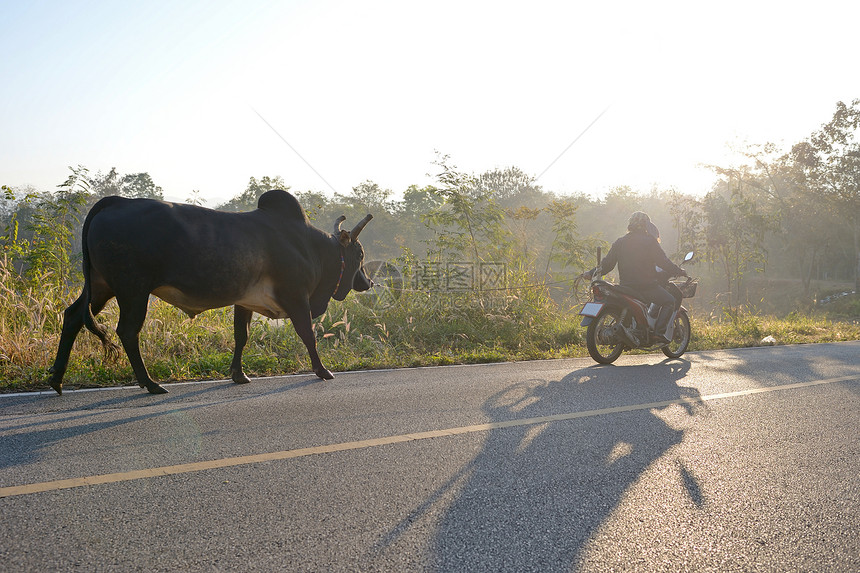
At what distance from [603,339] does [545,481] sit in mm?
5137

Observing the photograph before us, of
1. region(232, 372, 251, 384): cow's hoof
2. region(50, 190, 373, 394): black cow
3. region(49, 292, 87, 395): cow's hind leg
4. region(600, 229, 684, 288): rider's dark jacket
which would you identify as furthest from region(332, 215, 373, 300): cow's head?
region(600, 229, 684, 288): rider's dark jacket

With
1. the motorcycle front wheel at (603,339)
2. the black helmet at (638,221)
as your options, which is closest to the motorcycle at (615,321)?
the motorcycle front wheel at (603,339)

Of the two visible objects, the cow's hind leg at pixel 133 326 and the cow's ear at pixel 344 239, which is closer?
the cow's hind leg at pixel 133 326

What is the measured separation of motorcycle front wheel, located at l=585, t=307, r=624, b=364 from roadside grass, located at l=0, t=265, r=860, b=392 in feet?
3.19

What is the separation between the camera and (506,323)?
10875mm

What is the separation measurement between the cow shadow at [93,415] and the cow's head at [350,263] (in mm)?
1626

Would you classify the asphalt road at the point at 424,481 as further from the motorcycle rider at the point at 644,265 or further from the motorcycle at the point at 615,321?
the motorcycle rider at the point at 644,265

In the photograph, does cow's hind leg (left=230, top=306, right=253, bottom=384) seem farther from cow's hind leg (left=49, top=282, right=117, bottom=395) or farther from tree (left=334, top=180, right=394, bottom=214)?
tree (left=334, top=180, right=394, bottom=214)

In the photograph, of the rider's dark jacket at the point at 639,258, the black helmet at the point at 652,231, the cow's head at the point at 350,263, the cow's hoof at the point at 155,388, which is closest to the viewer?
the cow's hoof at the point at 155,388

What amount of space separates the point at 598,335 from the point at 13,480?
6.76 m

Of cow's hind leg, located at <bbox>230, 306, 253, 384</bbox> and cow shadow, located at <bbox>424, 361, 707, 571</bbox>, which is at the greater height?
cow's hind leg, located at <bbox>230, 306, 253, 384</bbox>

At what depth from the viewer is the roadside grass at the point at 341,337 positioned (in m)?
6.36

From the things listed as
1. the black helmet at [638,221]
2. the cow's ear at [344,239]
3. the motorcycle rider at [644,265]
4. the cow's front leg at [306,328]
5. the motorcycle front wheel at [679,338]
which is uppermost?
the black helmet at [638,221]

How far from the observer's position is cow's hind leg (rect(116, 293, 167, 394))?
5.24 meters
